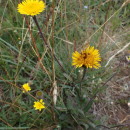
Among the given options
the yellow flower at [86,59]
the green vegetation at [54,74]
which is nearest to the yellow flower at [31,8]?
the green vegetation at [54,74]

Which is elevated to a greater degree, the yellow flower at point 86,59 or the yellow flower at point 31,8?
the yellow flower at point 31,8

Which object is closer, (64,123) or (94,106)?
(64,123)

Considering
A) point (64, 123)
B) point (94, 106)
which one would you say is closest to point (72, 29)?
point (94, 106)

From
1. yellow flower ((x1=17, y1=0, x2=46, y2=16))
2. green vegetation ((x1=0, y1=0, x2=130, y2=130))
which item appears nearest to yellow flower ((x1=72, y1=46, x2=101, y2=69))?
green vegetation ((x1=0, y1=0, x2=130, y2=130))

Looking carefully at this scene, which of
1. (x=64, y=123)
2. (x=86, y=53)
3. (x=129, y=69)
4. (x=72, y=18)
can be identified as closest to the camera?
(x=86, y=53)

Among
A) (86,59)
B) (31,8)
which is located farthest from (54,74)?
(31,8)

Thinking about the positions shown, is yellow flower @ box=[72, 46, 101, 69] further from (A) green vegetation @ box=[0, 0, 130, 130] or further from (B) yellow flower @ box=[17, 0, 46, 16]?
(B) yellow flower @ box=[17, 0, 46, 16]

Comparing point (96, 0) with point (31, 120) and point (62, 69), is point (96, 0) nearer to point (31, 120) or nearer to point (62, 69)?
point (62, 69)

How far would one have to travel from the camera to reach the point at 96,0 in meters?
1.86

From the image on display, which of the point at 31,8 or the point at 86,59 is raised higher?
the point at 31,8

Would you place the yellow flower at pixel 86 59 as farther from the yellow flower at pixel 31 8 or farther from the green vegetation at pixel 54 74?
the yellow flower at pixel 31 8

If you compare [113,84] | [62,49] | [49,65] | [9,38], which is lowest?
[113,84]

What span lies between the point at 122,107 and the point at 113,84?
0.17 m

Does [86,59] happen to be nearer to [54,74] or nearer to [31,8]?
[54,74]
